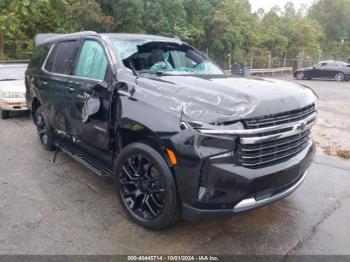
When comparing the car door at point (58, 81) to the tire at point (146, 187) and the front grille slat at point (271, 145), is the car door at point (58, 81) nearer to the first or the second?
the tire at point (146, 187)

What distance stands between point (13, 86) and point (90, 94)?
5053 mm

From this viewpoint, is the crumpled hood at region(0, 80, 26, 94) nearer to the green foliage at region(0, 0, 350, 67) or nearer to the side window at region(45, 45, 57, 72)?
the green foliage at region(0, 0, 350, 67)

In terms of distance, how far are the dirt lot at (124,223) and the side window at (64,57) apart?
4.65 feet

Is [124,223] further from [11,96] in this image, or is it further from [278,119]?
[11,96]

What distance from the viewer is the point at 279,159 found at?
3.00 metres

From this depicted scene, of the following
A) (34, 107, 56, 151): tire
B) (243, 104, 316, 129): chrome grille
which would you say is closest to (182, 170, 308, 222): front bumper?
(243, 104, 316, 129): chrome grille

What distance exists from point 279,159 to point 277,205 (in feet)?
3.52

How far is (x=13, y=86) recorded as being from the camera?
7.88 metres

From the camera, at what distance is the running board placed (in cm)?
374

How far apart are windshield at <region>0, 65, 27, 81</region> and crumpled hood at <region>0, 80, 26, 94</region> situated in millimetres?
436

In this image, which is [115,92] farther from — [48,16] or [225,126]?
[48,16]

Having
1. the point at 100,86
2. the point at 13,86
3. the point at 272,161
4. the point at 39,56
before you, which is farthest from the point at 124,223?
the point at 13,86

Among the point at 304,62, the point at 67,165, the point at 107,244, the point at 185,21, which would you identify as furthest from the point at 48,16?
the point at 304,62

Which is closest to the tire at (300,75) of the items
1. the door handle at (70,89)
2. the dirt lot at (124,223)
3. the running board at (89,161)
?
the dirt lot at (124,223)
